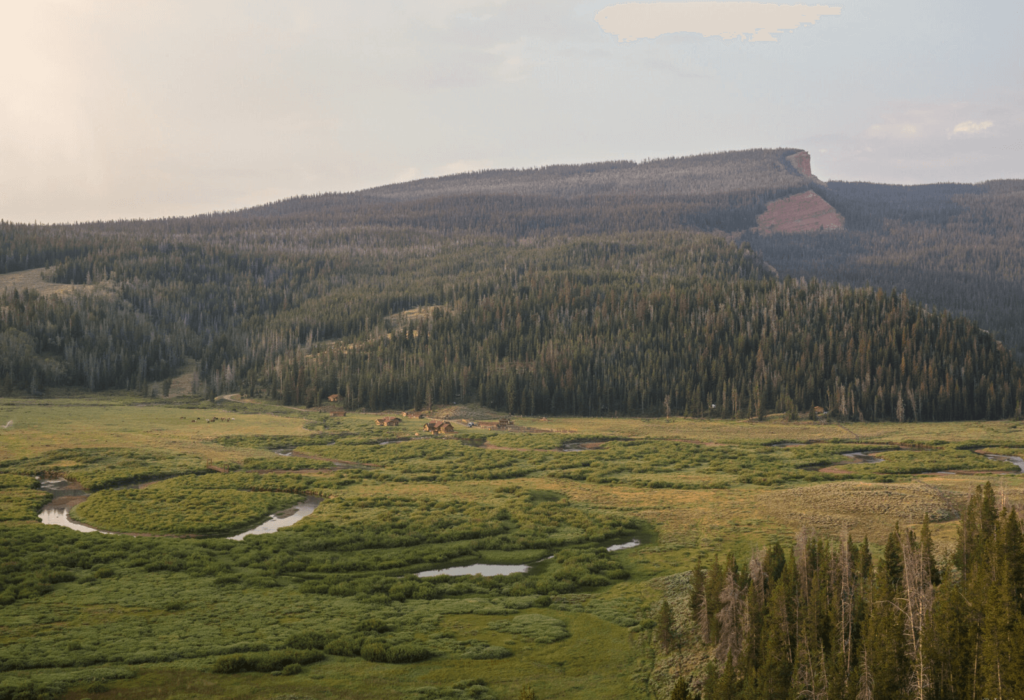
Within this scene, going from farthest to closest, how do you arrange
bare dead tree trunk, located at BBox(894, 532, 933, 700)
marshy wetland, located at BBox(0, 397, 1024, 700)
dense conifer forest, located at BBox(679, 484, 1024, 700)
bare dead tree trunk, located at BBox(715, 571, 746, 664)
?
marshy wetland, located at BBox(0, 397, 1024, 700)
bare dead tree trunk, located at BBox(715, 571, 746, 664)
dense conifer forest, located at BBox(679, 484, 1024, 700)
bare dead tree trunk, located at BBox(894, 532, 933, 700)

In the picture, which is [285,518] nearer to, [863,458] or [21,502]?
[21,502]

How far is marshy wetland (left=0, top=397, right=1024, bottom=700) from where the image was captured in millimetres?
36688

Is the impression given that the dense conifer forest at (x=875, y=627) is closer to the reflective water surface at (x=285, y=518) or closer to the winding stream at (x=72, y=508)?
the reflective water surface at (x=285, y=518)

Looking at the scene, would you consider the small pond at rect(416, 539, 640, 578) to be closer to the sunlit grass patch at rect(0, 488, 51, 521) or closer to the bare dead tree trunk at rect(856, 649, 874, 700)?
the bare dead tree trunk at rect(856, 649, 874, 700)

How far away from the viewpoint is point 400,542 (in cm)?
6109

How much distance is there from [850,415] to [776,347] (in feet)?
92.3

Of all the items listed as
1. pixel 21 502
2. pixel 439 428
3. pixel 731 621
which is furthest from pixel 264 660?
pixel 439 428

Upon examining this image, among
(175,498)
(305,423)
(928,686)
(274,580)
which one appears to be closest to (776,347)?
(305,423)

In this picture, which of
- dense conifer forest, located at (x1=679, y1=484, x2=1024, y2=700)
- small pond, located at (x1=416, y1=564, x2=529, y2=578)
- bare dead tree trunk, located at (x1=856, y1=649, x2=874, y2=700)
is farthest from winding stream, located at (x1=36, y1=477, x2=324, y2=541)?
bare dead tree trunk, located at (x1=856, y1=649, x2=874, y2=700)

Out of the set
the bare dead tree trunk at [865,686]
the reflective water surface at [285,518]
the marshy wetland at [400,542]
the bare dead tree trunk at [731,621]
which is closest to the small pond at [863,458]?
the marshy wetland at [400,542]

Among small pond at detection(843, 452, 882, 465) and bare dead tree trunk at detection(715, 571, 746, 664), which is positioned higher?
bare dead tree trunk at detection(715, 571, 746, 664)

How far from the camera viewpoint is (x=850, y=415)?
152 metres

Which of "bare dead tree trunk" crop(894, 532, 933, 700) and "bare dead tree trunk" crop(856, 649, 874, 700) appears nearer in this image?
"bare dead tree trunk" crop(894, 532, 933, 700)

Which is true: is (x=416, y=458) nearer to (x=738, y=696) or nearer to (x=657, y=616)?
(x=657, y=616)
